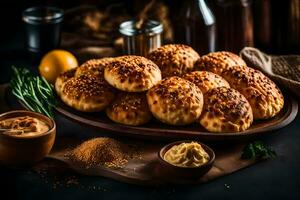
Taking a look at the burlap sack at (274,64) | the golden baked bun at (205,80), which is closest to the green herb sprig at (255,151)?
the golden baked bun at (205,80)

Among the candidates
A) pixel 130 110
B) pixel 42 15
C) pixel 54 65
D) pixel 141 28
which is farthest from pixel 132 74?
pixel 42 15

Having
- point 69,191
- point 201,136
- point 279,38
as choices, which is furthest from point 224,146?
point 279,38

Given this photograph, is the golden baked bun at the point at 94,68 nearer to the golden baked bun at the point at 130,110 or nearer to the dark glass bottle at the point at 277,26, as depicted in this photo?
the golden baked bun at the point at 130,110

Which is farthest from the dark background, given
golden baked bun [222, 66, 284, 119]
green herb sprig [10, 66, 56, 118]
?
green herb sprig [10, 66, 56, 118]

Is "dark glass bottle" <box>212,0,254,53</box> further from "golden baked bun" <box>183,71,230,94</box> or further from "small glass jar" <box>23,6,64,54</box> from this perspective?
"small glass jar" <box>23,6,64,54</box>

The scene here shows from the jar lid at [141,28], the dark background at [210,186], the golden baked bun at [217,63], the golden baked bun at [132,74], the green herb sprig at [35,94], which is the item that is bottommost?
the dark background at [210,186]

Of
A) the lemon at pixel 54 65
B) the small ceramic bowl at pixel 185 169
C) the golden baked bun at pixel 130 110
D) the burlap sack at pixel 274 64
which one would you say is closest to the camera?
the small ceramic bowl at pixel 185 169

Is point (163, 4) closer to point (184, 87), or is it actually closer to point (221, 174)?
point (184, 87)
